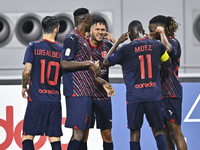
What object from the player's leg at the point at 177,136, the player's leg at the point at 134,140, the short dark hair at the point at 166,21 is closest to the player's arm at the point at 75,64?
the player's leg at the point at 134,140

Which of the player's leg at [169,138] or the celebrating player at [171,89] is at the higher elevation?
the celebrating player at [171,89]

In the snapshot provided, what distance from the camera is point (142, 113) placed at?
355 cm

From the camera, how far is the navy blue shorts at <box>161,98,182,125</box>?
3938mm

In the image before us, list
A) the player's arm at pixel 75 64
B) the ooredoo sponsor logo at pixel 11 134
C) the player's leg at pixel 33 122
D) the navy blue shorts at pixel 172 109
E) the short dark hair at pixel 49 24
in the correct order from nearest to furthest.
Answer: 1. the player's arm at pixel 75 64
2. the player's leg at pixel 33 122
3. the short dark hair at pixel 49 24
4. the navy blue shorts at pixel 172 109
5. the ooredoo sponsor logo at pixel 11 134

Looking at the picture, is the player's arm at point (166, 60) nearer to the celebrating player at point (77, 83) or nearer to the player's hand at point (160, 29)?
the player's hand at point (160, 29)

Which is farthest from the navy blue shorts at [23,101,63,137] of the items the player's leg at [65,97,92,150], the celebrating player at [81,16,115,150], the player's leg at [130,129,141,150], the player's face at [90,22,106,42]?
the player's face at [90,22,106,42]

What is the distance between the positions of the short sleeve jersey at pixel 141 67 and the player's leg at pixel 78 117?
0.48 metres

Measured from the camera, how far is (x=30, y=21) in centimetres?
717

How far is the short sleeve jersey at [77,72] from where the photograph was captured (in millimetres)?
3471

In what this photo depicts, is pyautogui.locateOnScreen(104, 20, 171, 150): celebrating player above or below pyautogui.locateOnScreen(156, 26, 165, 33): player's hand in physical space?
below

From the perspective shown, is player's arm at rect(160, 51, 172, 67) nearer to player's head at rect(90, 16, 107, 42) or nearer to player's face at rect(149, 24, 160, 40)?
player's face at rect(149, 24, 160, 40)

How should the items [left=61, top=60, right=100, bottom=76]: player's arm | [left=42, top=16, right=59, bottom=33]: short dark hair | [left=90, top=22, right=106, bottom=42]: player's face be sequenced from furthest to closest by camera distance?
[left=90, top=22, right=106, bottom=42]: player's face, [left=42, top=16, right=59, bottom=33]: short dark hair, [left=61, top=60, right=100, bottom=76]: player's arm

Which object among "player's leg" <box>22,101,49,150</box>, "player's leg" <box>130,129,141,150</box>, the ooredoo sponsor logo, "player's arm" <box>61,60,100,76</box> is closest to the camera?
"player's arm" <box>61,60,100,76</box>

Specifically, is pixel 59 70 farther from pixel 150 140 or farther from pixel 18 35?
pixel 18 35
